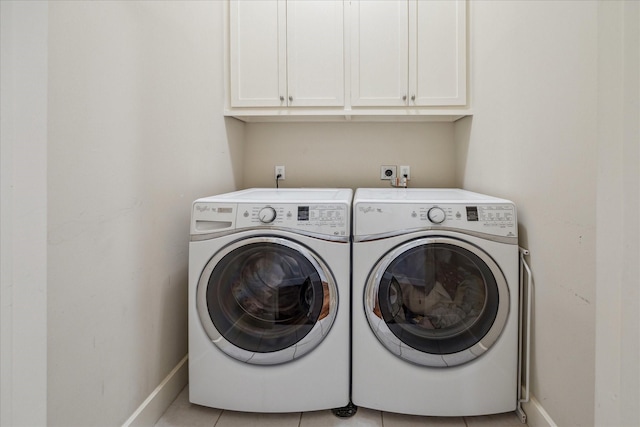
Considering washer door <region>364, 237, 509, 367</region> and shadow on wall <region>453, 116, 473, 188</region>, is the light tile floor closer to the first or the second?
washer door <region>364, 237, 509, 367</region>

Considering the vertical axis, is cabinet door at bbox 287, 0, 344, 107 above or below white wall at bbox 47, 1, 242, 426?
above

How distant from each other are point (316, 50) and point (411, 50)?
20.6 inches

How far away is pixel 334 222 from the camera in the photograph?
1440 millimetres

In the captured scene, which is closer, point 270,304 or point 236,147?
point 270,304

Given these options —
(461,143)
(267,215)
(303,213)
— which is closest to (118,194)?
(267,215)

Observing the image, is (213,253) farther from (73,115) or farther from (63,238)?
(73,115)

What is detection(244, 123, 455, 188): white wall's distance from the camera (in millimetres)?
2387

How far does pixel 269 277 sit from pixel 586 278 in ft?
3.47

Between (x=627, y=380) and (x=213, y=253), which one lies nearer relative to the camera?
(x=627, y=380)

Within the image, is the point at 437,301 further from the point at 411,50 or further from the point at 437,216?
the point at 411,50

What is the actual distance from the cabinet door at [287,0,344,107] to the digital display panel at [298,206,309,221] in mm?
869

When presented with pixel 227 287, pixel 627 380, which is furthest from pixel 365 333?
pixel 627 380

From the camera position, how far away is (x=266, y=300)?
1474 millimetres

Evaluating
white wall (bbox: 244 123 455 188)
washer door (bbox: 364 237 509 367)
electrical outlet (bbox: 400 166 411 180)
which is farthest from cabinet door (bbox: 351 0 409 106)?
washer door (bbox: 364 237 509 367)
